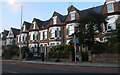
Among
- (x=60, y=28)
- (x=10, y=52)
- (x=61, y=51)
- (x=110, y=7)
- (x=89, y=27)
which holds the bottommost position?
(x=10, y=52)

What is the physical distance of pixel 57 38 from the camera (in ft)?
163

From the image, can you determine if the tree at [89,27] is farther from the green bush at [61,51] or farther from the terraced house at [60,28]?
the green bush at [61,51]

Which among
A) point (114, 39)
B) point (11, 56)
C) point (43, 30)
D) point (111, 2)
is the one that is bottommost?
point (11, 56)

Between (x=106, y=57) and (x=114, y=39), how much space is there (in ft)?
8.90

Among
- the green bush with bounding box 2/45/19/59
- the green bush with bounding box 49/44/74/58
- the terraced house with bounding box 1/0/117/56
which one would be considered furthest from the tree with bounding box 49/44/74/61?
the green bush with bounding box 2/45/19/59

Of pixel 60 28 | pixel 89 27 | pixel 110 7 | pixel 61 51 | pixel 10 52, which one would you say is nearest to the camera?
pixel 89 27

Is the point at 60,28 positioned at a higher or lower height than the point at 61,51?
higher

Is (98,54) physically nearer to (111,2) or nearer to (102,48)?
(102,48)

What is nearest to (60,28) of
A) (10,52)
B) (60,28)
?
(60,28)

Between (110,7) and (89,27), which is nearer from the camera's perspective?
(89,27)

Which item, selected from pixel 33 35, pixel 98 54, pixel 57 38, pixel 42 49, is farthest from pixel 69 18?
pixel 98 54

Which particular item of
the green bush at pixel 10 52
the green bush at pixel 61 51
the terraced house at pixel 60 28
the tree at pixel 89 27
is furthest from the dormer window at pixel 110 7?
the green bush at pixel 10 52

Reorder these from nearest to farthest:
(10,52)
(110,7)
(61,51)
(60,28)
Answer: (61,51) → (110,7) → (60,28) → (10,52)

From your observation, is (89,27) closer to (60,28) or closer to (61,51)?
(61,51)
